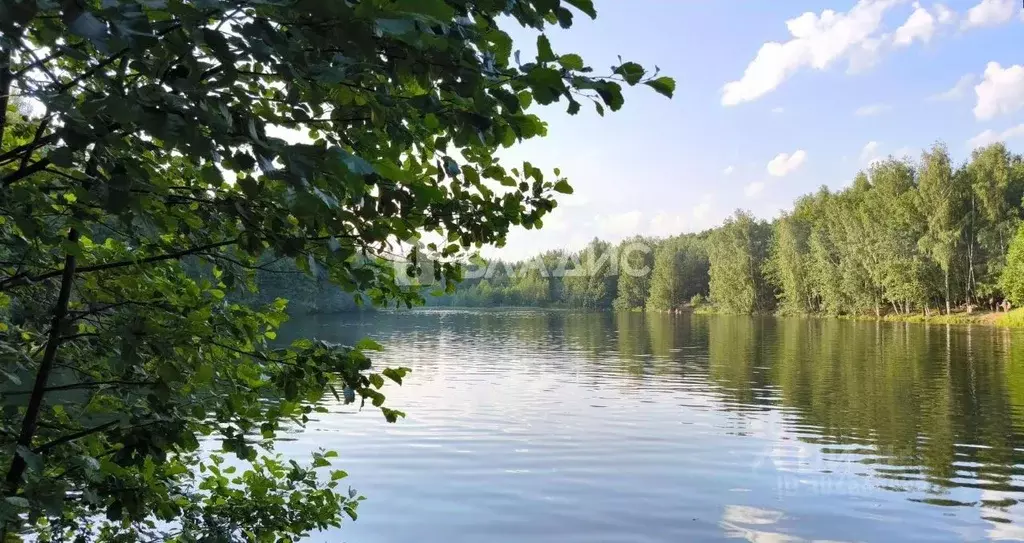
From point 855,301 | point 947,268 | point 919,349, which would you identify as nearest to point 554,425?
point 919,349

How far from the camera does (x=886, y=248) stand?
2889 inches

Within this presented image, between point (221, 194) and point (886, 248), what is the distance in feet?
264

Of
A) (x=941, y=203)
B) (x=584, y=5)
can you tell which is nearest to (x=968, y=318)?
(x=941, y=203)

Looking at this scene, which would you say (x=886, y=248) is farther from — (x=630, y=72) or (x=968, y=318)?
(x=630, y=72)

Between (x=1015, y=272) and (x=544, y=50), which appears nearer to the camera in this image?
(x=544, y=50)

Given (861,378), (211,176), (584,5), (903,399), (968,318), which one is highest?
(584,5)

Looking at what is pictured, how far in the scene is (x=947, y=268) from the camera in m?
65.1

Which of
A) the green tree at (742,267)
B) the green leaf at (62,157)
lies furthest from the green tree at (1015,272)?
the green leaf at (62,157)

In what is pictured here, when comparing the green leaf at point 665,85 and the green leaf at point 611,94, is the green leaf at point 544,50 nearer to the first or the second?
the green leaf at point 611,94

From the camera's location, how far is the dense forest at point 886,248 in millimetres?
66500

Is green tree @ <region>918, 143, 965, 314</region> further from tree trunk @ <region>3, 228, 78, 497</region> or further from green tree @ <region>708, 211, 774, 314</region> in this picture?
tree trunk @ <region>3, 228, 78, 497</region>

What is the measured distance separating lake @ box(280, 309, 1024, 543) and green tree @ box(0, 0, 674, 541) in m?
7.25

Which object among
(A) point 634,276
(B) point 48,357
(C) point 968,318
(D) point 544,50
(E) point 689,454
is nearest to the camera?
(D) point 544,50

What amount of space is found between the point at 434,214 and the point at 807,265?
9097 cm
